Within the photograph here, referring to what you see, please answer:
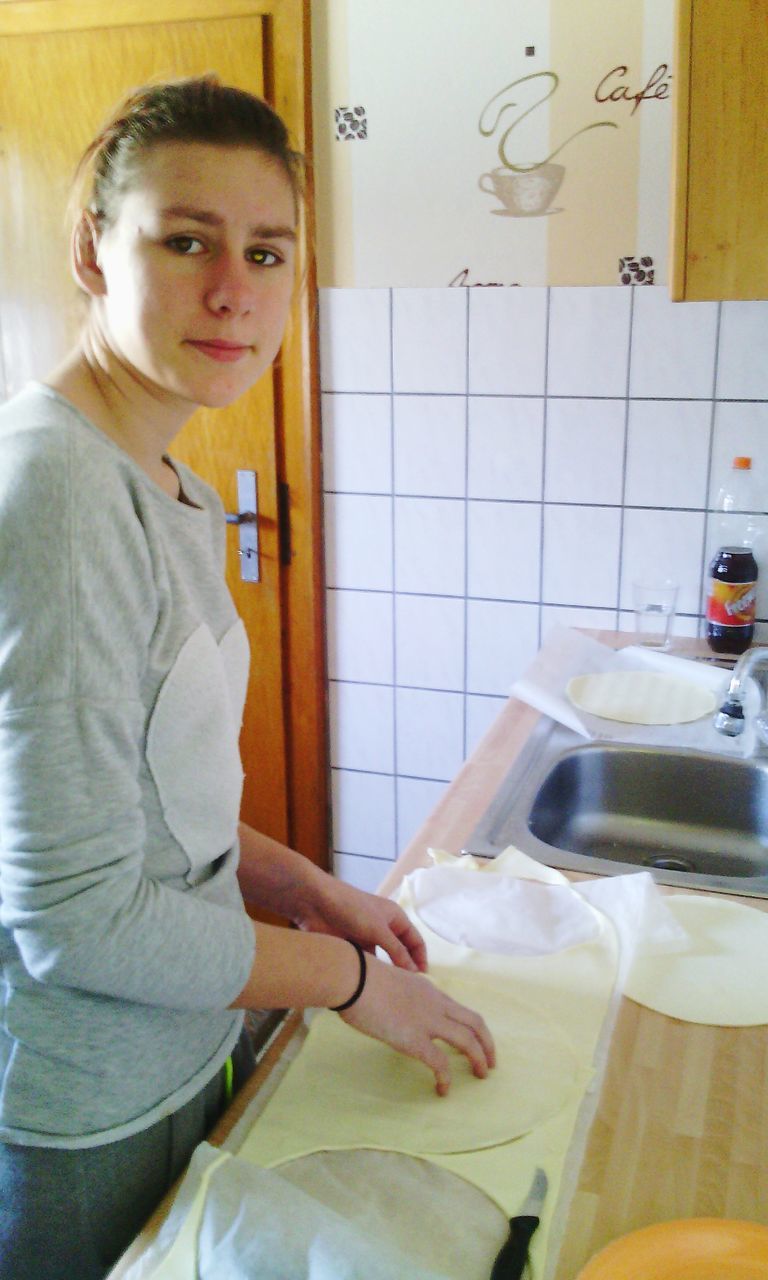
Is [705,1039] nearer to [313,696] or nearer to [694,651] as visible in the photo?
[694,651]

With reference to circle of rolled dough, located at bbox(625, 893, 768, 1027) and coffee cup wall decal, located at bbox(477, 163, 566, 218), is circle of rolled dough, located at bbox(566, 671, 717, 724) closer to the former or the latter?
circle of rolled dough, located at bbox(625, 893, 768, 1027)

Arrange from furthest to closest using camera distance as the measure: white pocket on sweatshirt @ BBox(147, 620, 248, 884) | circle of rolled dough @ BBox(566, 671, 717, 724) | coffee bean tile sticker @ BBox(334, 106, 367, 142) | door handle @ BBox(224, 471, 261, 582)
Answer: door handle @ BBox(224, 471, 261, 582) < coffee bean tile sticker @ BBox(334, 106, 367, 142) < circle of rolled dough @ BBox(566, 671, 717, 724) < white pocket on sweatshirt @ BBox(147, 620, 248, 884)

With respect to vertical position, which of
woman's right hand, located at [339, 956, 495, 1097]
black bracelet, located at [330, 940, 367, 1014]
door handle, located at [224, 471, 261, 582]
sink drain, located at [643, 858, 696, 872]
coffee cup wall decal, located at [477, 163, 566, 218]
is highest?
coffee cup wall decal, located at [477, 163, 566, 218]

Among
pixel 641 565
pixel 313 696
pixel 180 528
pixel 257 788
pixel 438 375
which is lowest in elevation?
pixel 257 788

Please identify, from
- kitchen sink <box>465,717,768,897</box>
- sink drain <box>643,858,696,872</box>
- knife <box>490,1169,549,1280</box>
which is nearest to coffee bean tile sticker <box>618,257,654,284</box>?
kitchen sink <box>465,717,768,897</box>

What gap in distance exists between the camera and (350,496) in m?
2.12

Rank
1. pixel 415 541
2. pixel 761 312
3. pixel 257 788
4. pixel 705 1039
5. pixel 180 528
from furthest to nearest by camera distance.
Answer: pixel 257 788, pixel 415 541, pixel 761 312, pixel 705 1039, pixel 180 528

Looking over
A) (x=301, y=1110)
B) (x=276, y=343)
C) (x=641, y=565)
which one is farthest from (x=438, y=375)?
(x=301, y=1110)

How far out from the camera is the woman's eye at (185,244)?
761 mm

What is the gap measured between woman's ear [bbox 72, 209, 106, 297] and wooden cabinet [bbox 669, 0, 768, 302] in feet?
2.77

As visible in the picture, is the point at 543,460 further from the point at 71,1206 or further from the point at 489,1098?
the point at 71,1206

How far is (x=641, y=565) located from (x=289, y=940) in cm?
133

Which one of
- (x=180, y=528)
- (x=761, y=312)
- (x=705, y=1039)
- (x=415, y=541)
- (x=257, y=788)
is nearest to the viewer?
(x=180, y=528)

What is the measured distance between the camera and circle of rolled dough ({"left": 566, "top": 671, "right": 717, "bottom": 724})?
164cm
